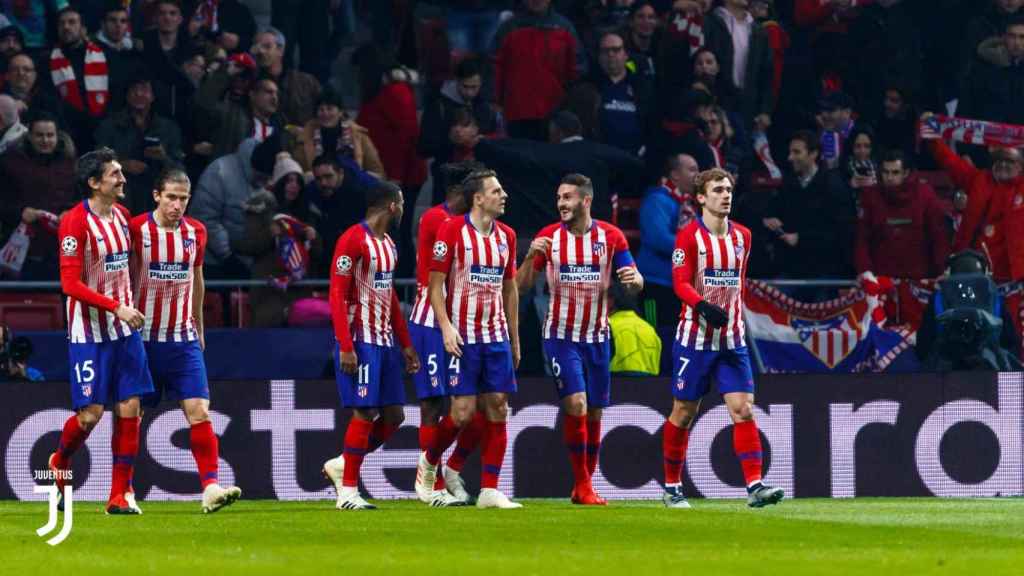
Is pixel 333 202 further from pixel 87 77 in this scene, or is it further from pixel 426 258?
pixel 426 258

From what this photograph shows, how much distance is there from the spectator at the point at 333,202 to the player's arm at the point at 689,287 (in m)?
4.90

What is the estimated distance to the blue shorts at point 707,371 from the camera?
13281mm

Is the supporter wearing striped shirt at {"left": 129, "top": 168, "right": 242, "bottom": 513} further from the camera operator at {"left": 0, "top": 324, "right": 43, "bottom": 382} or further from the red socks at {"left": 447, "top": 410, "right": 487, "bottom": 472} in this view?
the camera operator at {"left": 0, "top": 324, "right": 43, "bottom": 382}

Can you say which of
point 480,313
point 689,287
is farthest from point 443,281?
point 689,287

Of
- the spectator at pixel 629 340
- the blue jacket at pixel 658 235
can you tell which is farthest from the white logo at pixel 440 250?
the blue jacket at pixel 658 235

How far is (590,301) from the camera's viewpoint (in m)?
13.8

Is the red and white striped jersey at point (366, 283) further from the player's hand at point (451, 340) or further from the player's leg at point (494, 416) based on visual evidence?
the player's leg at point (494, 416)

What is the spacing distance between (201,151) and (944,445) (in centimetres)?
701

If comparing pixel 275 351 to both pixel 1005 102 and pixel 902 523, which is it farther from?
pixel 1005 102

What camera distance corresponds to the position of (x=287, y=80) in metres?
19.2

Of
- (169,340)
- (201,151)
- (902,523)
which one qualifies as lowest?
(902,523)

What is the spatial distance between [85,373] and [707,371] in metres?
3.83

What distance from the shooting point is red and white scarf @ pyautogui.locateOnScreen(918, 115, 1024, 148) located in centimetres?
1906

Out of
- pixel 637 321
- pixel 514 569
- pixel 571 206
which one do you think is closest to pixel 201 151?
pixel 637 321
